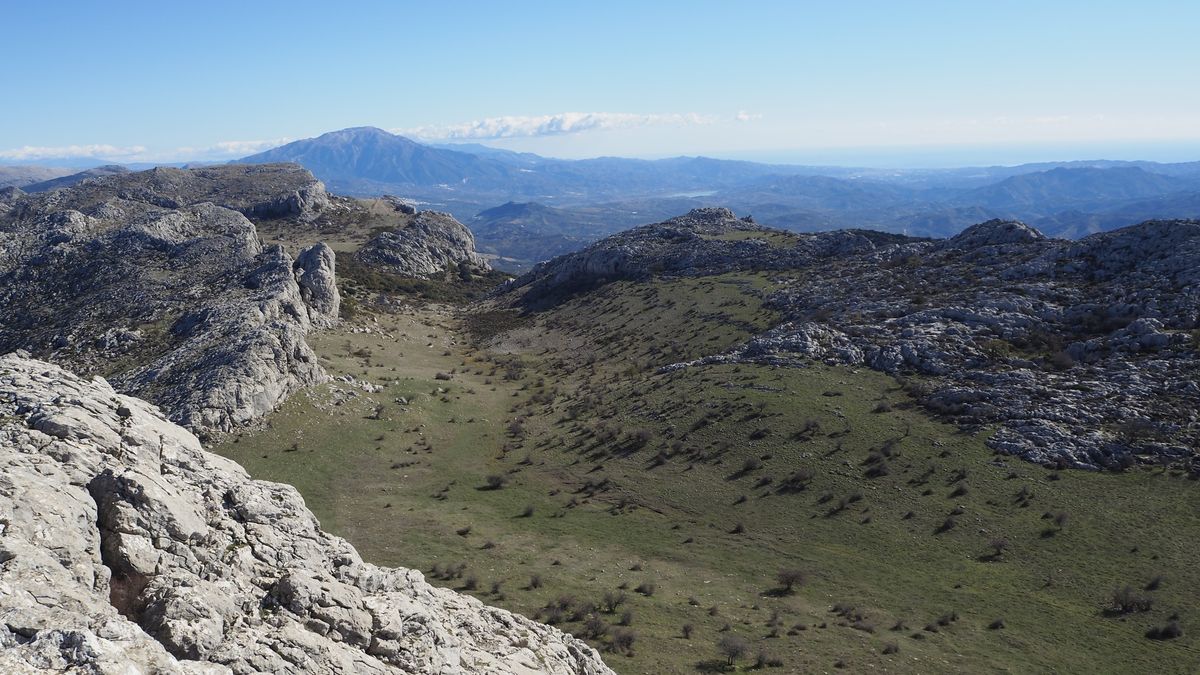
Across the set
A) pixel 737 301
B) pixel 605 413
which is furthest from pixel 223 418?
pixel 737 301

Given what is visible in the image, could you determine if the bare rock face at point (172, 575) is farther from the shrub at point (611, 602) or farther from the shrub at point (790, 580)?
the shrub at point (790, 580)

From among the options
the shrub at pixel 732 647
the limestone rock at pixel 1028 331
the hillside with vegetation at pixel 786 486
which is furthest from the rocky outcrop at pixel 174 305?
the shrub at pixel 732 647

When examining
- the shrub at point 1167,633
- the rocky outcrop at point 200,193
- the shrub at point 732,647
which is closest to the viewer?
the shrub at point 732,647

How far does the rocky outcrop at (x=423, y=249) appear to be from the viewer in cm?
11256

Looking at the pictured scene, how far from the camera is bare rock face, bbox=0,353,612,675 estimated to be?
10.6m

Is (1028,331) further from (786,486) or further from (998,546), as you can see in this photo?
(786,486)

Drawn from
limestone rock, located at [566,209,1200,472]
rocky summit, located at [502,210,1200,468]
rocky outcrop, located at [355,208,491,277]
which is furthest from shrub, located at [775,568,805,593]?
rocky outcrop, located at [355,208,491,277]

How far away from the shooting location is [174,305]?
59.9 metres

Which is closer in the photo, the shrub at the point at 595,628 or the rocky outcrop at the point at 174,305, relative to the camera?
the shrub at the point at 595,628

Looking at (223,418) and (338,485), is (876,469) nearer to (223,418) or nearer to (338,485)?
(338,485)

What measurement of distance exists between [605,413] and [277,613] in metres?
39.4

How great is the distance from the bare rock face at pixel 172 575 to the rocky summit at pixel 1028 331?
3689 centimetres

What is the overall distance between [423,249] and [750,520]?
3867 inches

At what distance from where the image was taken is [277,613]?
13.9 meters
